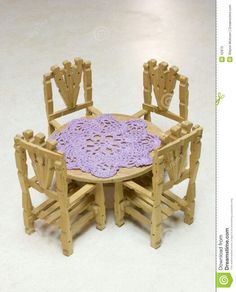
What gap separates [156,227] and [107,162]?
0.42 m

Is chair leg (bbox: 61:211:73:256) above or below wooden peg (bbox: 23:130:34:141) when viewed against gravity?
below

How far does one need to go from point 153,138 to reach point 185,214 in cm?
45

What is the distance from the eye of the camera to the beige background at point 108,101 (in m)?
2.95

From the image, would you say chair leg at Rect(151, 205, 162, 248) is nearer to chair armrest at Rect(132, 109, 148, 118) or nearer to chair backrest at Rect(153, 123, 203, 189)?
chair backrest at Rect(153, 123, 203, 189)

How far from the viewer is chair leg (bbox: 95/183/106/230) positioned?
3.03 m

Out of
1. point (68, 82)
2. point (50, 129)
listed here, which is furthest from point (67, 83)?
point (50, 129)

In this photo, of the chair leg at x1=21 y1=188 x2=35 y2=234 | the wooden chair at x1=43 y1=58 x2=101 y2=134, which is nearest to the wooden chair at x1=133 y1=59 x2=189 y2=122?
the wooden chair at x1=43 y1=58 x2=101 y2=134

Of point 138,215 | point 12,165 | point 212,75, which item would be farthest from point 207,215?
point 212,75

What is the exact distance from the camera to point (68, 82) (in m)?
3.48

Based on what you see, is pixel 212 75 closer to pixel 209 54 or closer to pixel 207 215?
pixel 209 54

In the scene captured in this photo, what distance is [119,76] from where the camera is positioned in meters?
4.58

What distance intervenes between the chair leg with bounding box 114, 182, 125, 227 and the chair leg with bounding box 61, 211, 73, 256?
295mm

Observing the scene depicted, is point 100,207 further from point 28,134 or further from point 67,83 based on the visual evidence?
point 67,83

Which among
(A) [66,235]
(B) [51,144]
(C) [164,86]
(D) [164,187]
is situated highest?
(C) [164,86]
